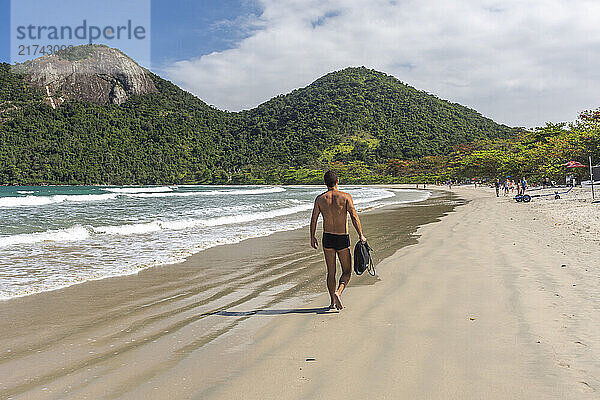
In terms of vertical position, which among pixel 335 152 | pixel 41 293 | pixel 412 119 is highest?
pixel 412 119

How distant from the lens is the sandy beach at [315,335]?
318 cm

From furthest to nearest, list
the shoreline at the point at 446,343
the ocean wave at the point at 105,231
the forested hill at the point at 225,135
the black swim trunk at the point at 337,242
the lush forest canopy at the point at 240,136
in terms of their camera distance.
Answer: the forested hill at the point at 225,135
the lush forest canopy at the point at 240,136
the ocean wave at the point at 105,231
the black swim trunk at the point at 337,242
the shoreline at the point at 446,343

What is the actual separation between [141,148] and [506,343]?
141 m

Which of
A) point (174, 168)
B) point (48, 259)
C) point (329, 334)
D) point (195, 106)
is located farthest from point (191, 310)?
point (195, 106)

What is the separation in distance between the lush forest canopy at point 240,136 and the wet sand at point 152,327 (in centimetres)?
9942

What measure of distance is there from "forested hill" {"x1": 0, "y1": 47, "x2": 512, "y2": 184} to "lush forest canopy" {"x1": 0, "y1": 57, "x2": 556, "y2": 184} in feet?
1.05

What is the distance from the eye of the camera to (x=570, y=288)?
5.73 meters

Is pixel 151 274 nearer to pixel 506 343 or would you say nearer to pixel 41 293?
pixel 41 293

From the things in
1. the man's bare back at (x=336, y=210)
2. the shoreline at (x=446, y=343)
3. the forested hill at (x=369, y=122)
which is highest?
the forested hill at (x=369, y=122)

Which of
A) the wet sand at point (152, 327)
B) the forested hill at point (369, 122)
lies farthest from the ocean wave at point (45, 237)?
the forested hill at point (369, 122)

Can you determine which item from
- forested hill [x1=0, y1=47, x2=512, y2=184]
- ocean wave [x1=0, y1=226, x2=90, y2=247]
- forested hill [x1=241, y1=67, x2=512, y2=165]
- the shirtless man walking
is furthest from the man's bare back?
forested hill [x1=241, y1=67, x2=512, y2=165]

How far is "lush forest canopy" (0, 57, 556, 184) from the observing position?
116250 mm

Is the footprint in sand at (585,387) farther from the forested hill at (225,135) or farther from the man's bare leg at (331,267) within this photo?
the forested hill at (225,135)

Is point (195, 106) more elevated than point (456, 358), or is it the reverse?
point (195, 106)
